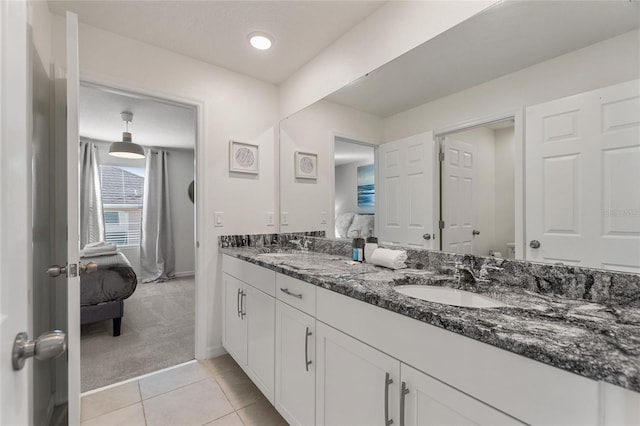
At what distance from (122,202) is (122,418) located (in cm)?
428

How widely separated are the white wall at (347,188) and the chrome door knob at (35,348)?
1599mm

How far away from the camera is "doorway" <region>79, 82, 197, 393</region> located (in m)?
2.26

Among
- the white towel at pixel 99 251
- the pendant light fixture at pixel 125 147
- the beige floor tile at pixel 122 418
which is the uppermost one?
the pendant light fixture at pixel 125 147

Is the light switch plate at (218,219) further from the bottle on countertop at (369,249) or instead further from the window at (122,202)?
the window at (122,202)

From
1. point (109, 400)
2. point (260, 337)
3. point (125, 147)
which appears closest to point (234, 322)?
point (260, 337)

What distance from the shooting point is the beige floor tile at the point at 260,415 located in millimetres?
1589

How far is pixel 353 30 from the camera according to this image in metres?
1.87

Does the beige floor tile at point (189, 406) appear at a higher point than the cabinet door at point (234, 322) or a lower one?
lower

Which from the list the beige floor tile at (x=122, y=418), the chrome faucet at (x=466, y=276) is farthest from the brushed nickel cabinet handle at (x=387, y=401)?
the beige floor tile at (x=122, y=418)

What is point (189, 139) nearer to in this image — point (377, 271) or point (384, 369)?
point (377, 271)

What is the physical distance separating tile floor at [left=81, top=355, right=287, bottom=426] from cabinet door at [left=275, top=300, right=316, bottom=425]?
0.99 feet

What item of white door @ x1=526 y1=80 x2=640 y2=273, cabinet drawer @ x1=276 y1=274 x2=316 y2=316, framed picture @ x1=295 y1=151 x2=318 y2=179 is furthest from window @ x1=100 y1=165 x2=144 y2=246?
white door @ x1=526 y1=80 x2=640 y2=273

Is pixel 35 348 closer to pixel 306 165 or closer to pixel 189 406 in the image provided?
pixel 189 406

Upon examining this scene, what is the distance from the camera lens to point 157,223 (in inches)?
198
